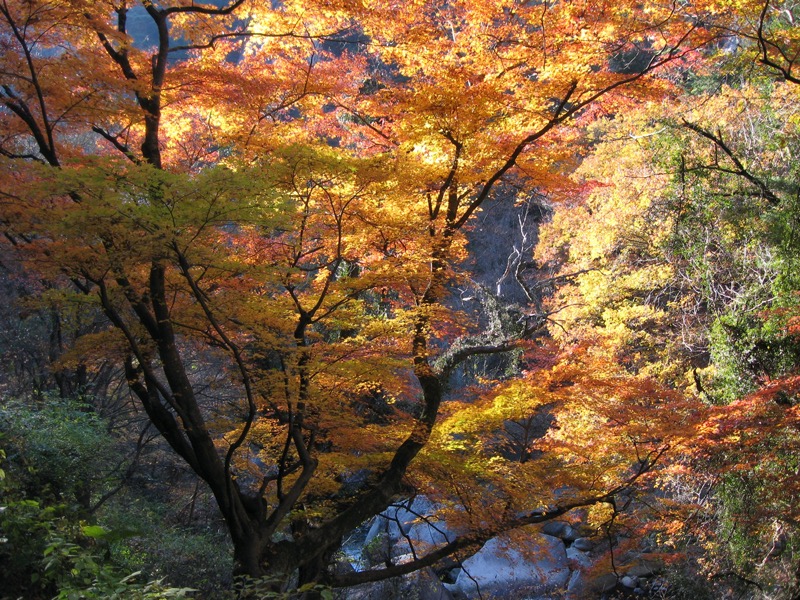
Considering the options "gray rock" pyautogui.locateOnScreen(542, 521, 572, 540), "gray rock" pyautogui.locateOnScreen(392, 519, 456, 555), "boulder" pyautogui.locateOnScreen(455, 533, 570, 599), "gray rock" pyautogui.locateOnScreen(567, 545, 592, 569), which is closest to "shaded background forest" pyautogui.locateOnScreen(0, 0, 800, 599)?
"gray rock" pyautogui.locateOnScreen(567, 545, 592, 569)

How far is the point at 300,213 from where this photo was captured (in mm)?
5258

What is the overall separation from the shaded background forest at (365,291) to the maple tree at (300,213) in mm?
46

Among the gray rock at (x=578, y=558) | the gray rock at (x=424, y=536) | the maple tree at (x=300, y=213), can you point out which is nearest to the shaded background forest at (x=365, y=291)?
the maple tree at (x=300, y=213)

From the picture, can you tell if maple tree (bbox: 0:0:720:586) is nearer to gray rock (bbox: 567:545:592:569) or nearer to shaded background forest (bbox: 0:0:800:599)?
shaded background forest (bbox: 0:0:800:599)

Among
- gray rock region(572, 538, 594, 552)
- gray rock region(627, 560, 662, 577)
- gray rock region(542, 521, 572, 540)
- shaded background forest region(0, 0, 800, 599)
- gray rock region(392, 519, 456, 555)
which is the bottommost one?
gray rock region(627, 560, 662, 577)

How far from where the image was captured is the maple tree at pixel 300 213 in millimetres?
4719

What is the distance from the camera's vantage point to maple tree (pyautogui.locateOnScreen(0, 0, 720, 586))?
4719 millimetres

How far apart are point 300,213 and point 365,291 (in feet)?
9.53

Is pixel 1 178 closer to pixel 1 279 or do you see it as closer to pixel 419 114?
pixel 419 114

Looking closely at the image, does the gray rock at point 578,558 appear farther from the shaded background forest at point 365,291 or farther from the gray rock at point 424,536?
the gray rock at point 424,536

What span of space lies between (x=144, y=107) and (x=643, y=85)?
16.9ft

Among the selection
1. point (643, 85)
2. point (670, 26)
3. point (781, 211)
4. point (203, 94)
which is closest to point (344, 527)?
point (203, 94)

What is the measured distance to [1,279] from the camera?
10844 mm

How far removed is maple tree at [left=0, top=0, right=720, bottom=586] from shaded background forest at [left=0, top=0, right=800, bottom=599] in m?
0.05
